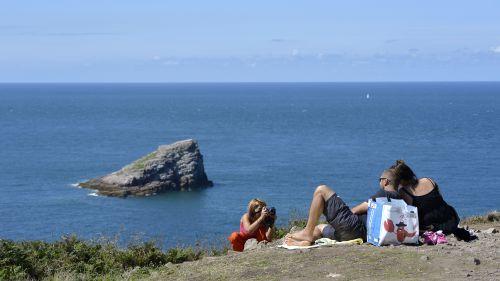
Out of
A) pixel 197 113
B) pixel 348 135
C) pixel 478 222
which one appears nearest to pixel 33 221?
pixel 478 222

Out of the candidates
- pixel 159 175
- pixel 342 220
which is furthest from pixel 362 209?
pixel 159 175

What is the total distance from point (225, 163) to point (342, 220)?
2885 inches

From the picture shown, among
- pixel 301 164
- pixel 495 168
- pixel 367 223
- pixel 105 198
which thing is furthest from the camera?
pixel 301 164

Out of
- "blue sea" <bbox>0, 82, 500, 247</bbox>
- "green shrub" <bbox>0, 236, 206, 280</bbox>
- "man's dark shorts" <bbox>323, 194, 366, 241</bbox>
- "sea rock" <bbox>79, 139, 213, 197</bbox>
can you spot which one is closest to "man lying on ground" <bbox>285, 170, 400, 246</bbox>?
"man's dark shorts" <bbox>323, 194, 366, 241</bbox>

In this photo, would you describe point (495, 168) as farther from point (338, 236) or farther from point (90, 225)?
point (338, 236)

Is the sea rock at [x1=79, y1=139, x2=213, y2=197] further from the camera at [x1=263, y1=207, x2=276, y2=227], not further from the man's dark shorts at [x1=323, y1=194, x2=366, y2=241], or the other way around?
the man's dark shorts at [x1=323, y1=194, x2=366, y2=241]

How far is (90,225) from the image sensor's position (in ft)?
166

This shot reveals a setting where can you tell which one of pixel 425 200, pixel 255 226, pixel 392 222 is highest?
pixel 425 200

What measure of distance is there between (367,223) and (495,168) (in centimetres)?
6613

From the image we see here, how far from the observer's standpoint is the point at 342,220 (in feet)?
35.9

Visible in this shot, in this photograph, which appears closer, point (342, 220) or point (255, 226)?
point (342, 220)

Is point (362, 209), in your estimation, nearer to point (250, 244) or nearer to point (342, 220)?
point (342, 220)

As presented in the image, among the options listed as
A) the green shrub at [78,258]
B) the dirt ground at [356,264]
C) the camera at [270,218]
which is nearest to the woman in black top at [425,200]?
the dirt ground at [356,264]

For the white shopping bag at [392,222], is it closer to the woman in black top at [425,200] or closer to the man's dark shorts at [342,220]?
the man's dark shorts at [342,220]
